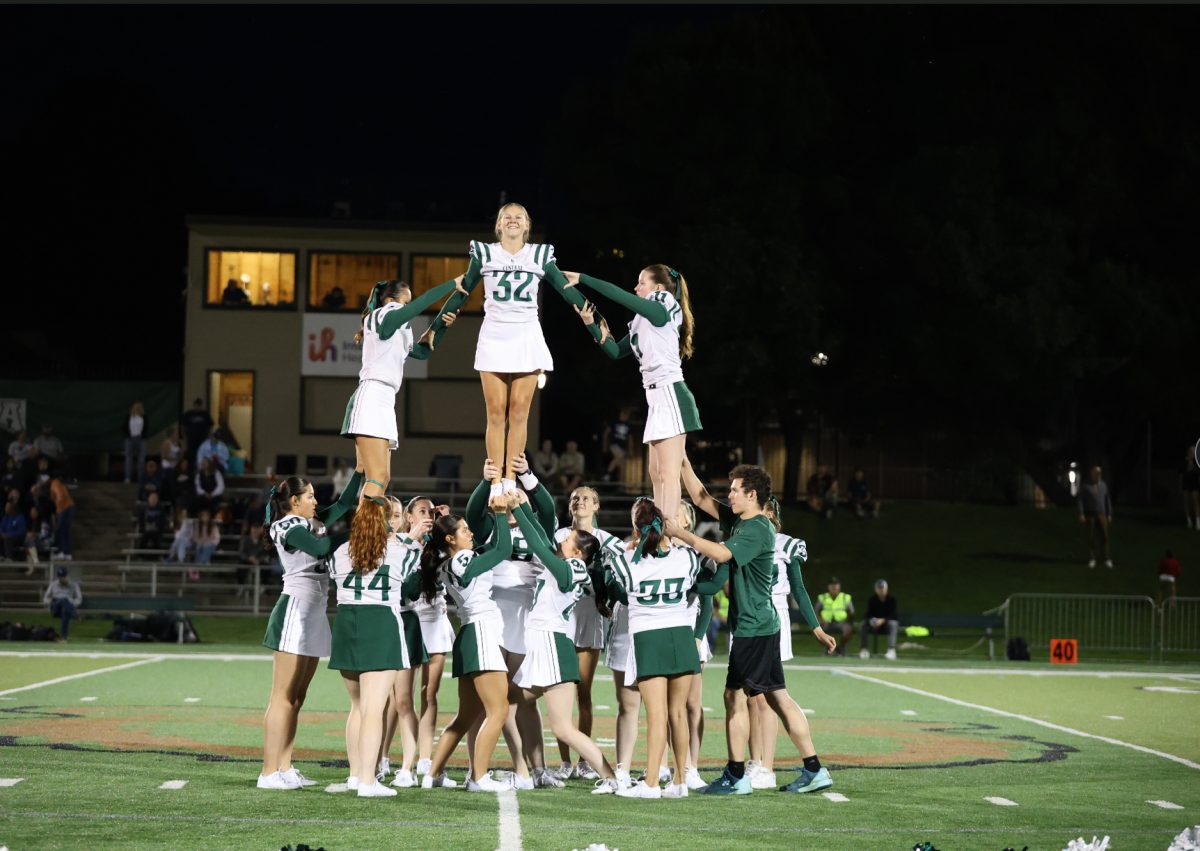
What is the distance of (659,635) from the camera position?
9.86 m

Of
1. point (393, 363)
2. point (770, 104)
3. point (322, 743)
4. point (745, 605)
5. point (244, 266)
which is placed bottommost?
point (322, 743)

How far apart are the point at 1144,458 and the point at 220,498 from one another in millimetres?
28795

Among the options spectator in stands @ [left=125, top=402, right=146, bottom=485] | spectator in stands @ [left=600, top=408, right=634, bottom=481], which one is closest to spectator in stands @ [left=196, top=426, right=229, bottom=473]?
spectator in stands @ [left=125, top=402, right=146, bottom=485]

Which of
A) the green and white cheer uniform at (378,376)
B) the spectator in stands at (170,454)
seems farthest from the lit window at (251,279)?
the green and white cheer uniform at (378,376)

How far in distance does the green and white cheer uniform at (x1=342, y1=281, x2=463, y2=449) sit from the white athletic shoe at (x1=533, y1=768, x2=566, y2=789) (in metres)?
2.50

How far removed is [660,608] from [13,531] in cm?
2101

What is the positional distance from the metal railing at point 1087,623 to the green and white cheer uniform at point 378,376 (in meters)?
17.8

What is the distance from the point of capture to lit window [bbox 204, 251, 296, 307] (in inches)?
1388

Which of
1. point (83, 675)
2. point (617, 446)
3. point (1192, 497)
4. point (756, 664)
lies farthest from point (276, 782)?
point (1192, 497)

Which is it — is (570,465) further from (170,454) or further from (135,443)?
(135,443)

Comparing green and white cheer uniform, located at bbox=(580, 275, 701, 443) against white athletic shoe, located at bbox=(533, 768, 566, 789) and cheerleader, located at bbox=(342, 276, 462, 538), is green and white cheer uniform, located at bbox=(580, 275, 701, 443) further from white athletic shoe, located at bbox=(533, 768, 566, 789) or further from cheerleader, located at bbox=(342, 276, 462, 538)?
white athletic shoe, located at bbox=(533, 768, 566, 789)

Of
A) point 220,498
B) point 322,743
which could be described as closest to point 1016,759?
point 322,743

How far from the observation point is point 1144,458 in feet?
148

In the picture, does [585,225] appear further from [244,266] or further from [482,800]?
[482,800]
